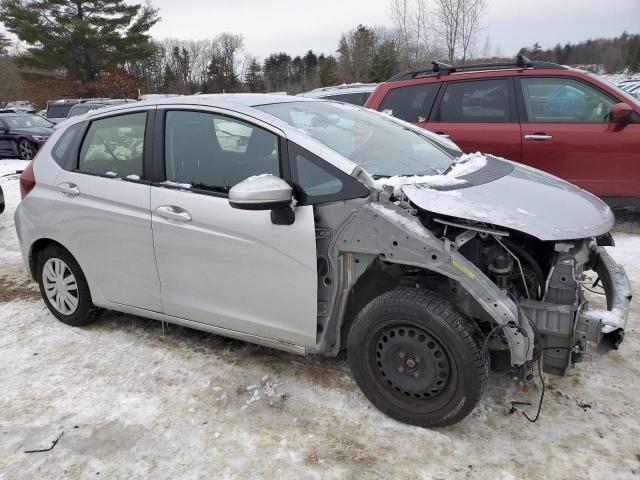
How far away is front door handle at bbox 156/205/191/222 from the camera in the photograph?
122 inches

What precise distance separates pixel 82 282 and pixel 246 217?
169 cm

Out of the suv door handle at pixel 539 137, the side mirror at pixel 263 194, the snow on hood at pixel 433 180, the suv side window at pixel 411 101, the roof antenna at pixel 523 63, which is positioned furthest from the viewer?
the suv side window at pixel 411 101

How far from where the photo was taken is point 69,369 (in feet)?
Result: 11.4

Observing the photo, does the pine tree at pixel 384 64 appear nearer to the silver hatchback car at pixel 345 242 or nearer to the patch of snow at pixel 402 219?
the silver hatchback car at pixel 345 242

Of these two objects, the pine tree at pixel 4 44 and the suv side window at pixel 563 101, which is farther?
the pine tree at pixel 4 44

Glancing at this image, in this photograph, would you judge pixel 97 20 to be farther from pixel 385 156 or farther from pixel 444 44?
pixel 385 156

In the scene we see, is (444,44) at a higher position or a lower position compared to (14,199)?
higher

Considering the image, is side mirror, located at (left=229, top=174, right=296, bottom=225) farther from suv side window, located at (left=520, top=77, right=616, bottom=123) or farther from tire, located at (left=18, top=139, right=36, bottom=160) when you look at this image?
tire, located at (left=18, top=139, right=36, bottom=160)

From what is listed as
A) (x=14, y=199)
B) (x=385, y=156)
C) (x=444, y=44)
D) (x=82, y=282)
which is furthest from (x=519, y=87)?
(x=444, y=44)

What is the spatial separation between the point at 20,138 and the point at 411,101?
42.0 feet

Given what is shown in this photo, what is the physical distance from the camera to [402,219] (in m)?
2.58

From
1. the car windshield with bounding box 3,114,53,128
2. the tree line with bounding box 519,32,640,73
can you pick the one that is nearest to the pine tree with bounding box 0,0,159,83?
the car windshield with bounding box 3,114,53,128

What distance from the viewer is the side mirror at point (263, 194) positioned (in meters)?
2.58

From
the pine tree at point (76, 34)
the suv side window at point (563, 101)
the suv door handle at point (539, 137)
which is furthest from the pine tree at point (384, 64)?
the suv door handle at point (539, 137)
